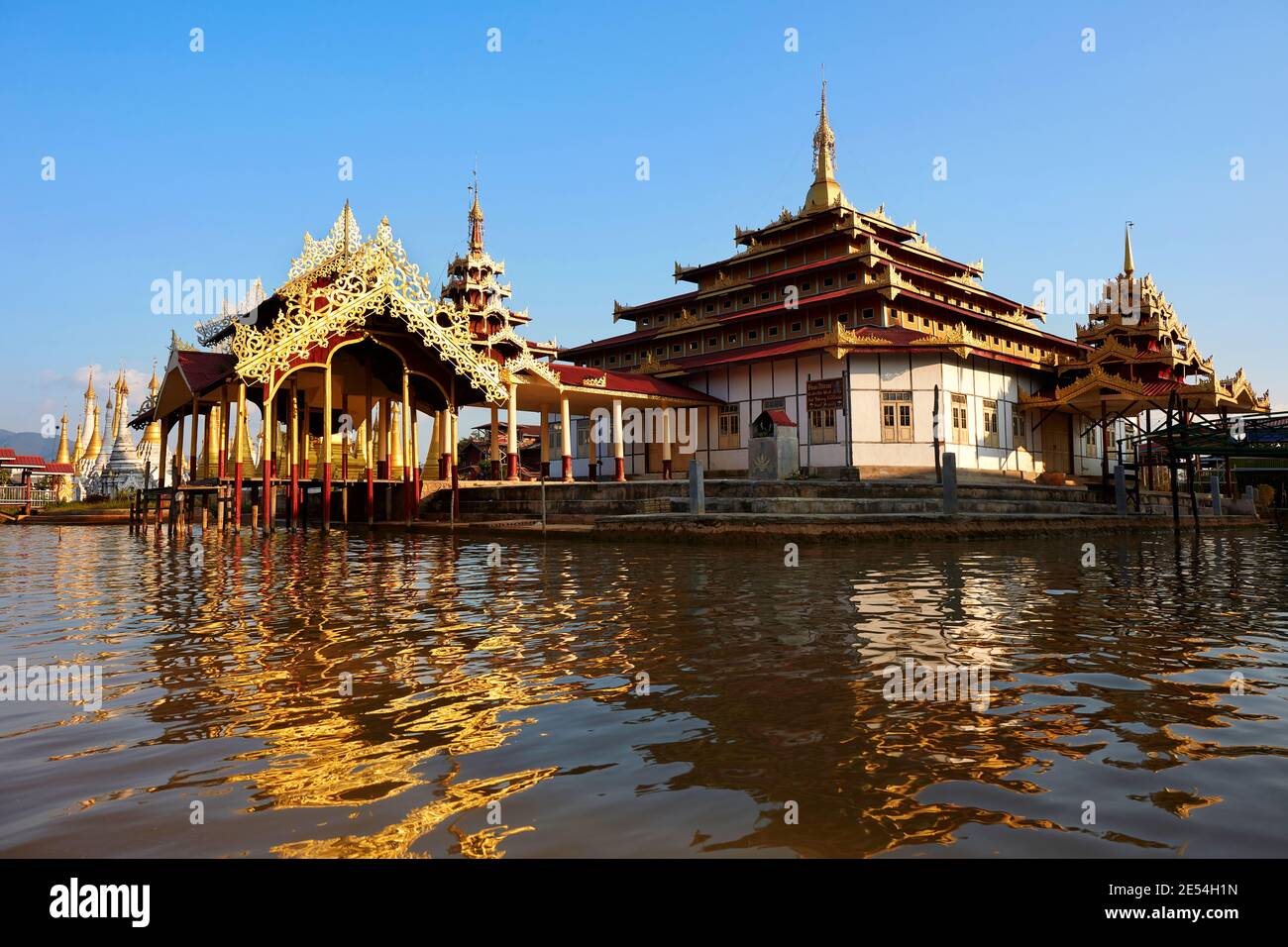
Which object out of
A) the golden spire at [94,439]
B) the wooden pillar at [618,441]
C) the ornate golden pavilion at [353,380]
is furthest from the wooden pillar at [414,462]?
the golden spire at [94,439]

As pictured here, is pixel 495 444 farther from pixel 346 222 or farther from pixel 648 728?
pixel 648 728

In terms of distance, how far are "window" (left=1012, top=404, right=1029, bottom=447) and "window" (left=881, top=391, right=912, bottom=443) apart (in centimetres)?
761

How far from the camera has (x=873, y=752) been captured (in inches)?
149

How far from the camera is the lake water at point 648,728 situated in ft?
9.61

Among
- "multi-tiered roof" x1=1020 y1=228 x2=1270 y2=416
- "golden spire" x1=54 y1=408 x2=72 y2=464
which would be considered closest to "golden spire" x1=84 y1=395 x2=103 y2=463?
"golden spire" x1=54 y1=408 x2=72 y2=464

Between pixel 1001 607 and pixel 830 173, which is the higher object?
pixel 830 173

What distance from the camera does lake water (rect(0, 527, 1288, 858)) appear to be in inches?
115

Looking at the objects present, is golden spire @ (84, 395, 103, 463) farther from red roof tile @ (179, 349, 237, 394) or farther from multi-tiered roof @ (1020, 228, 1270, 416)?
multi-tiered roof @ (1020, 228, 1270, 416)

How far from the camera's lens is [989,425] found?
119 feet

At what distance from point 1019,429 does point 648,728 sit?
128ft

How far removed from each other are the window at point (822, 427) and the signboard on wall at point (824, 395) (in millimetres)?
224
